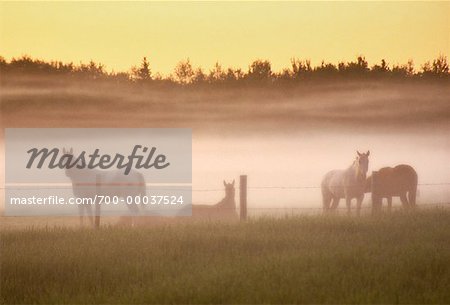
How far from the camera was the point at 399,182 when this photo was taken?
28.3 meters

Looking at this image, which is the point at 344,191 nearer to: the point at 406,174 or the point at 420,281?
the point at 406,174

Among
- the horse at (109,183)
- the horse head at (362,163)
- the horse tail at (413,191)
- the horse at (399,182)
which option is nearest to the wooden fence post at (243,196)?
the horse at (109,183)

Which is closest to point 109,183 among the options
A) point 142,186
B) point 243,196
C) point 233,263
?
point 142,186

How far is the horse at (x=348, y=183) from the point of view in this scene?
26730 mm

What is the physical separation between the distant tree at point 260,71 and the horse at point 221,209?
2174cm

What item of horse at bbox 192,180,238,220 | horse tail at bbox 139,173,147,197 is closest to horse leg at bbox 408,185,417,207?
horse at bbox 192,180,238,220

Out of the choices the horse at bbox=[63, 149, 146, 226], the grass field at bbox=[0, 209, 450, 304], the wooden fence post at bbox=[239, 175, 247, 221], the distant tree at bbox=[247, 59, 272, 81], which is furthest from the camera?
the distant tree at bbox=[247, 59, 272, 81]

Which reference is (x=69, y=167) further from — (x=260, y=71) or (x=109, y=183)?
(x=260, y=71)

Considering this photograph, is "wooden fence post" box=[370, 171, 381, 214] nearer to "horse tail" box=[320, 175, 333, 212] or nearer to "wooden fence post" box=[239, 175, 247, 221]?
"wooden fence post" box=[239, 175, 247, 221]

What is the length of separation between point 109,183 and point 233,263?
13.7 meters

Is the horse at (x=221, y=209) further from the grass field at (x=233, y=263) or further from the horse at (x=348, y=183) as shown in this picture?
the grass field at (x=233, y=263)

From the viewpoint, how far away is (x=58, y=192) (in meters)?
31.1

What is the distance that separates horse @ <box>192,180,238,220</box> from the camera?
24.3 metres

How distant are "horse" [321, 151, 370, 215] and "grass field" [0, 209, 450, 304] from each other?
7.22 meters
